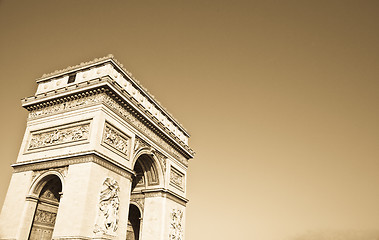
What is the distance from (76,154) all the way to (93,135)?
102cm

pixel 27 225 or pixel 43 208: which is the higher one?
pixel 43 208

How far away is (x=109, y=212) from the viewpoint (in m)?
13.0

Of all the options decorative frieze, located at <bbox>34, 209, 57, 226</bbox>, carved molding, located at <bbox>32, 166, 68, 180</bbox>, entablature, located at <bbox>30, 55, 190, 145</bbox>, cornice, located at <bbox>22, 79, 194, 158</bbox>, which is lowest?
decorative frieze, located at <bbox>34, 209, 57, 226</bbox>

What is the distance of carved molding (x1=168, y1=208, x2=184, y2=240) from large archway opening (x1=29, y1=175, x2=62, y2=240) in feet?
20.6

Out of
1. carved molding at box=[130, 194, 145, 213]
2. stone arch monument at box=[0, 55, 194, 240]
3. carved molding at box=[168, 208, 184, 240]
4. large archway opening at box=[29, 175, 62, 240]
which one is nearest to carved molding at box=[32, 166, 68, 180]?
stone arch monument at box=[0, 55, 194, 240]

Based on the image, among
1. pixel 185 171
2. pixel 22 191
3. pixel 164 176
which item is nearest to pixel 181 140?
pixel 185 171

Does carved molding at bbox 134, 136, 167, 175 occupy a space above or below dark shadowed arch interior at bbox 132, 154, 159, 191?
above

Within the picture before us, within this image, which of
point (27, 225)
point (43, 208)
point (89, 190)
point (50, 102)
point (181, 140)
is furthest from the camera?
point (181, 140)

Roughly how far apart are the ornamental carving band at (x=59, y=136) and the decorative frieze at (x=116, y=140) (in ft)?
2.75

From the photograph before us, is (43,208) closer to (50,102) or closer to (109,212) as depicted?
(109,212)

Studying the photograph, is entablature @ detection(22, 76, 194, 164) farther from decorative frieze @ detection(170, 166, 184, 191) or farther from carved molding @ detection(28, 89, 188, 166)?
decorative frieze @ detection(170, 166, 184, 191)

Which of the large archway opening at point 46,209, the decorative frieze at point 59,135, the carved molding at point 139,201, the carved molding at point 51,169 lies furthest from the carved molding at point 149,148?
→ the large archway opening at point 46,209

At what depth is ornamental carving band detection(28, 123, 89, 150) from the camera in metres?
13.7

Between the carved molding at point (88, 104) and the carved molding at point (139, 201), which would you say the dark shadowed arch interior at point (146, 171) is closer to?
the carved molding at point (139, 201)
